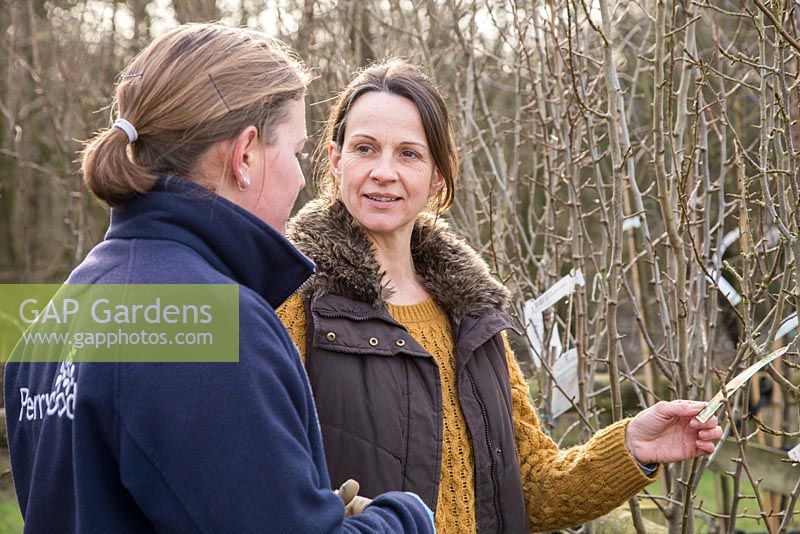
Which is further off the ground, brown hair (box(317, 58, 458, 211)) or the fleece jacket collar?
brown hair (box(317, 58, 458, 211))

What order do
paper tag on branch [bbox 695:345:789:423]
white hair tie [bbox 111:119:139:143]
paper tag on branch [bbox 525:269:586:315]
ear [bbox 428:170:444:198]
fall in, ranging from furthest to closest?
paper tag on branch [bbox 525:269:586:315] < ear [bbox 428:170:444:198] < paper tag on branch [bbox 695:345:789:423] < white hair tie [bbox 111:119:139:143]

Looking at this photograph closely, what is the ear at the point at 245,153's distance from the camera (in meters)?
1.63

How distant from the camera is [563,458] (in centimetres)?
254

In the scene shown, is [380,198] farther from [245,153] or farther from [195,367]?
[195,367]

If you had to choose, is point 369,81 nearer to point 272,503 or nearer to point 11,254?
point 272,503

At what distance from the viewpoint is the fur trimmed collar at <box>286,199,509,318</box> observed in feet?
7.79

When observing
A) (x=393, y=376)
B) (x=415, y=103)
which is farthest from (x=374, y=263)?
(x=415, y=103)

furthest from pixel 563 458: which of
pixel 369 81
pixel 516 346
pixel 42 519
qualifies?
pixel 516 346

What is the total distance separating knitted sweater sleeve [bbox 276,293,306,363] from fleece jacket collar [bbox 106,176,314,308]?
0.65 metres

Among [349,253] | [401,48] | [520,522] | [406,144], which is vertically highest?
[401,48]

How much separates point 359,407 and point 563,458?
2.14ft

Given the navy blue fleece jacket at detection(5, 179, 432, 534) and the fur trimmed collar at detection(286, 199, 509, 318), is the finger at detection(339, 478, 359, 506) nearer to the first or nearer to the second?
the navy blue fleece jacket at detection(5, 179, 432, 534)

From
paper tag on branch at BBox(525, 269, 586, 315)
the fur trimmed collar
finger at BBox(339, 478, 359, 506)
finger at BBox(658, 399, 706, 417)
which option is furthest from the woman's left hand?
finger at BBox(339, 478, 359, 506)

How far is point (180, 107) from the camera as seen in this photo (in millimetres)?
1601
